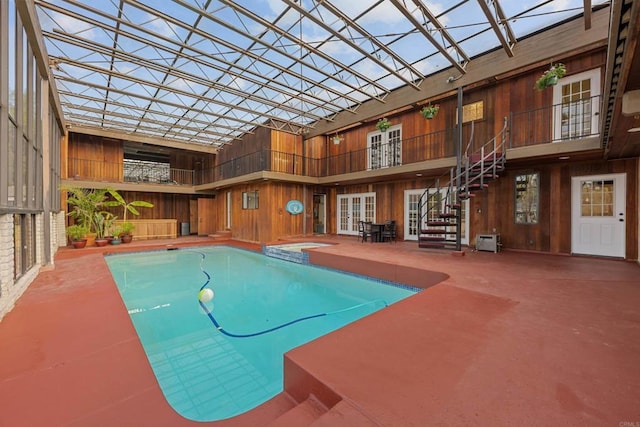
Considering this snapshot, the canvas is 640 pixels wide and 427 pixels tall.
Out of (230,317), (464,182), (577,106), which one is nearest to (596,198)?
(577,106)

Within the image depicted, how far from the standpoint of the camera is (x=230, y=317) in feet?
14.5

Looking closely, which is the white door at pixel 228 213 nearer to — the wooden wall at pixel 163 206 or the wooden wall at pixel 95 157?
the wooden wall at pixel 163 206

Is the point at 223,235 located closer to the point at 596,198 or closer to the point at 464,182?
the point at 464,182

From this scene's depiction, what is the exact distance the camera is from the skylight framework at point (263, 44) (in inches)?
218

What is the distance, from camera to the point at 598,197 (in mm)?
6578

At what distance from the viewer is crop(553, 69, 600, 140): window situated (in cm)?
634

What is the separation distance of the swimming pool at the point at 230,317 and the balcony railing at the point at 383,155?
17.4 ft

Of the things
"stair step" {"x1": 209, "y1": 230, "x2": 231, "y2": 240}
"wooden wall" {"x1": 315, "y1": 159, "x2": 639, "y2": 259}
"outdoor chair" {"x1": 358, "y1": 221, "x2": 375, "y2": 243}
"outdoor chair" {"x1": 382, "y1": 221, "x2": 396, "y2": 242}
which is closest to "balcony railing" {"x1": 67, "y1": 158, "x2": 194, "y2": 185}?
"stair step" {"x1": 209, "y1": 230, "x2": 231, "y2": 240}

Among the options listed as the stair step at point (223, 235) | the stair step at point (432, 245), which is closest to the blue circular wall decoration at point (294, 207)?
the stair step at point (223, 235)

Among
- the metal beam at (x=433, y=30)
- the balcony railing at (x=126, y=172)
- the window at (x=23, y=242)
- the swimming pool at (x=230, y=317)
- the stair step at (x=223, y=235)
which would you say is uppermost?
the metal beam at (x=433, y=30)

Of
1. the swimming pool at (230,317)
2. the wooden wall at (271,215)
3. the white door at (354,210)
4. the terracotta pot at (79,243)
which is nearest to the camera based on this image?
the swimming pool at (230,317)

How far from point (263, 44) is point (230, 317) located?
5.75 meters

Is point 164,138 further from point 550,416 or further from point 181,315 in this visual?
point 550,416

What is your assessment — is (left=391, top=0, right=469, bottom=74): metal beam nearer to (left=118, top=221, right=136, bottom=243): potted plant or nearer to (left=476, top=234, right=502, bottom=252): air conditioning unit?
(left=476, top=234, right=502, bottom=252): air conditioning unit
